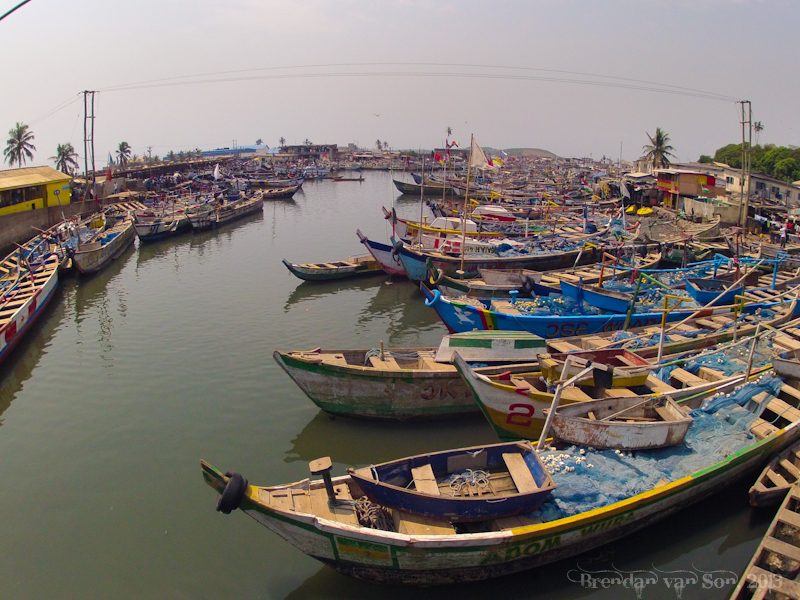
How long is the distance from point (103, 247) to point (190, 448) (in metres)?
21.4

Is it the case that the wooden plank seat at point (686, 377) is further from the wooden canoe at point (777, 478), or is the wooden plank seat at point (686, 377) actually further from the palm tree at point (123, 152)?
the palm tree at point (123, 152)

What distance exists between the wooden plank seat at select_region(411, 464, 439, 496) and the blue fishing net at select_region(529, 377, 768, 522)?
1539 mm

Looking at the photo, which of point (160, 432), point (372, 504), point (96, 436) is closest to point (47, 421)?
point (96, 436)

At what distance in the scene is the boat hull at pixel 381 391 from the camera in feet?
41.6

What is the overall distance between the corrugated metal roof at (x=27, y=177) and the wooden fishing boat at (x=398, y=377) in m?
28.1

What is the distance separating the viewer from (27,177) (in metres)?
35.0

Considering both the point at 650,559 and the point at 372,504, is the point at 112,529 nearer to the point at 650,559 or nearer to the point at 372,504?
the point at 372,504

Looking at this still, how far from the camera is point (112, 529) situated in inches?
394

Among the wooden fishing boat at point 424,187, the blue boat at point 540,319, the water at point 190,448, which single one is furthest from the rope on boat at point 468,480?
the wooden fishing boat at point 424,187

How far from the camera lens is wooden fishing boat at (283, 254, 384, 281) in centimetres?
2652

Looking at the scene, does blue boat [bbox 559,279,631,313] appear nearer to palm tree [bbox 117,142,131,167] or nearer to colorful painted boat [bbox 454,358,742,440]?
colorful painted boat [bbox 454,358,742,440]

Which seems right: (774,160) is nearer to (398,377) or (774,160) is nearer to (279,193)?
(279,193)

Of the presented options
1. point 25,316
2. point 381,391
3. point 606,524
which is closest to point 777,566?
point 606,524

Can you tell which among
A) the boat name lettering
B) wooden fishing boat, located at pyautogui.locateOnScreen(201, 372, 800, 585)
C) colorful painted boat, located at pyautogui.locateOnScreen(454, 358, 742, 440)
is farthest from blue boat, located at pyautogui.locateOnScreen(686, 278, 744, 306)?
the boat name lettering
